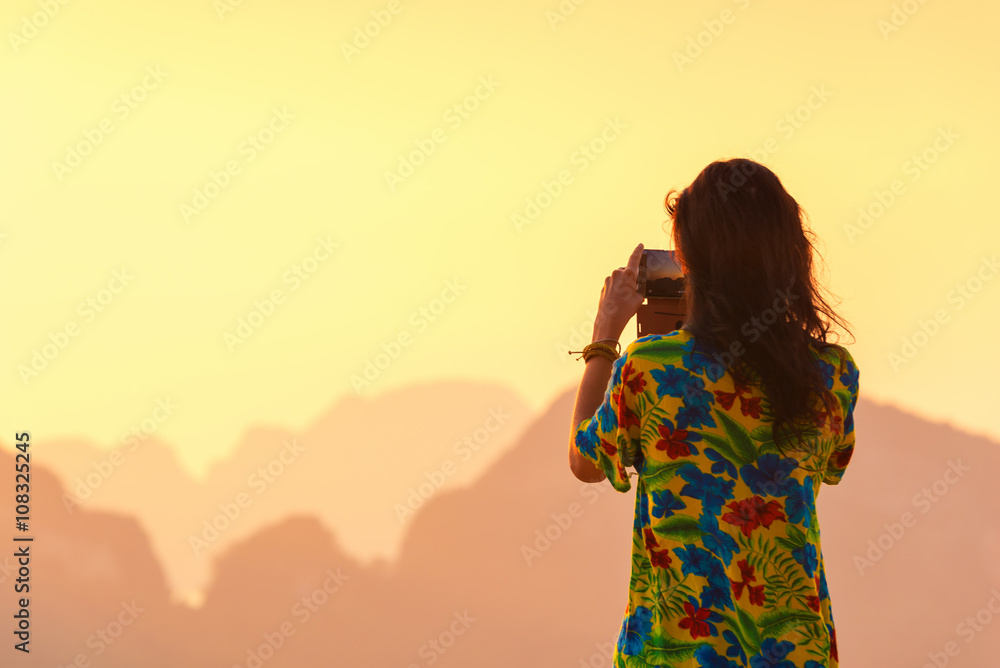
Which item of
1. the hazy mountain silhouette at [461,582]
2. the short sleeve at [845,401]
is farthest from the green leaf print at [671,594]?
the hazy mountain silhouette at [461,582]

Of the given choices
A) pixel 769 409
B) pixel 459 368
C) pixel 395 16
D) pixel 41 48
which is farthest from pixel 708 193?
pixel 41 48

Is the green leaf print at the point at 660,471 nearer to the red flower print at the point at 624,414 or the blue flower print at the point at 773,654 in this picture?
the red flower print at the point at 624,414

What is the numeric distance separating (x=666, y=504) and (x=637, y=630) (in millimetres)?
136

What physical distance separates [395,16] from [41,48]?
0.97 metres

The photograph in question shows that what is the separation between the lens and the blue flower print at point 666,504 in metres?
0.83

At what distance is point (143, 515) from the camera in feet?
7.43

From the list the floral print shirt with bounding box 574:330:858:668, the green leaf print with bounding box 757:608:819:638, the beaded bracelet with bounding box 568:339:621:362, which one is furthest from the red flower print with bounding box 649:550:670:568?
the beaded bracelet with bounding box 568:339:621:362

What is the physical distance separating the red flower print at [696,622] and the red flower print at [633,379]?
0.22 m

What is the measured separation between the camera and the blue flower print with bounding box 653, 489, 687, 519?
833 mm

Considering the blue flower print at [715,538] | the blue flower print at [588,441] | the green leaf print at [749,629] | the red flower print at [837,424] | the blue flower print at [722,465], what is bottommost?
the green leaf print at [749,629]

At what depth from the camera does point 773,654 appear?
2.72 feet

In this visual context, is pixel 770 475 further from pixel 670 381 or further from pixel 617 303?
pixel 617 303

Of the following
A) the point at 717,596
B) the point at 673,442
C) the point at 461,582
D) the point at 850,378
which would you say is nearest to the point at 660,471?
the point at 673,442

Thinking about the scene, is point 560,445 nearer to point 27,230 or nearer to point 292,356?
point 292,356
